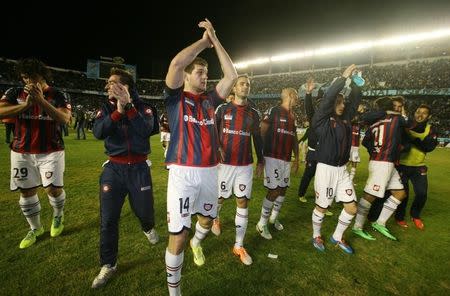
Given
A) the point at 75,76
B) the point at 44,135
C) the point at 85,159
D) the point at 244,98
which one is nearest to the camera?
the point at 44,135

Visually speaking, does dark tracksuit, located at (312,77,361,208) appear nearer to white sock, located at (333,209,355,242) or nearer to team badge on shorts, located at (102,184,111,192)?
white sock, located at (333,209,355,242)

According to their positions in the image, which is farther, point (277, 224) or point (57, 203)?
point (277, 224)

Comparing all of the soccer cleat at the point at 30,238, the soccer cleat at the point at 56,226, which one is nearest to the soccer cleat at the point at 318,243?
the soccer cleat at the point at 56,226

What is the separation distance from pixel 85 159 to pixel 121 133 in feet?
30.3

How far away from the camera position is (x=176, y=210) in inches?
114

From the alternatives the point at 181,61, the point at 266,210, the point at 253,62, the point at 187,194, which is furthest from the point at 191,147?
the point at 253,62

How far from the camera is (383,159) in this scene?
5219 millimetres

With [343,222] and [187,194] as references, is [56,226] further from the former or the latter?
[343,222]

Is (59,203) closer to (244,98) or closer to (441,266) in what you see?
(244,98)

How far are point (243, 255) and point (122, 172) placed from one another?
6.98 ft

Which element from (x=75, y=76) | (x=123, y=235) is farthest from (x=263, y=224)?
(x=75, y=76)

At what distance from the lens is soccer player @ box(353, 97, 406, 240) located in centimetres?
517

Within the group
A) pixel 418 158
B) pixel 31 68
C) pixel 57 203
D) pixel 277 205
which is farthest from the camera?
pixel 418 158

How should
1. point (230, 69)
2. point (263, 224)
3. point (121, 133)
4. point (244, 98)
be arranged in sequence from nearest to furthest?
point (230, 69), point (121, 133), point (244, 98), point (263, 224)
